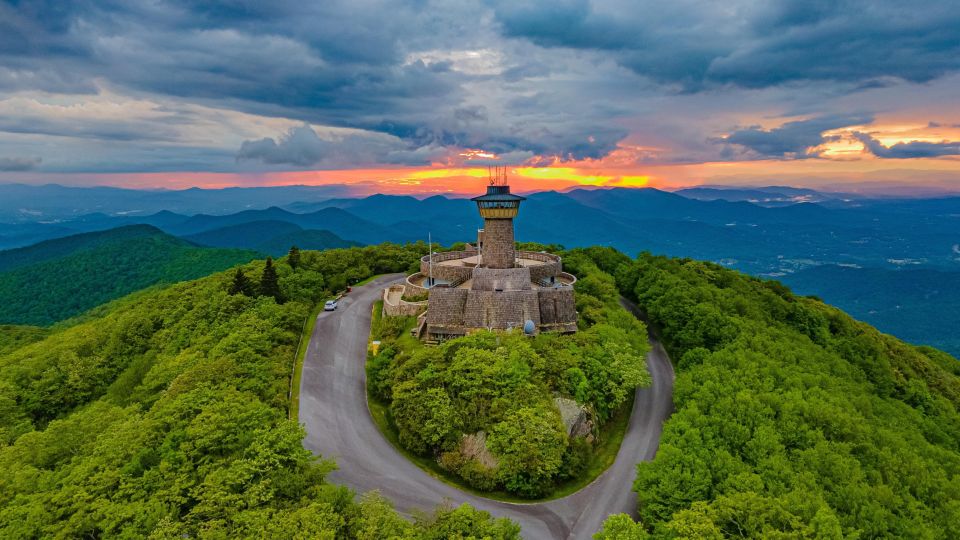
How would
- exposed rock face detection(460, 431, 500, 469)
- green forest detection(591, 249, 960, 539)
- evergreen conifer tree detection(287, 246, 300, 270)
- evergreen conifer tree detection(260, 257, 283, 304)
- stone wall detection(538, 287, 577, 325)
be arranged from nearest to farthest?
green forest detection(591, 249, 960, 539), exposed rock face detection(460, 431, 500, 469), stone wall detection(538, 287, 577, 325), evergreen conifer tree detection(260, 257, 283, 304), evergreen conifer tree detection(287, 246, 300, 270)

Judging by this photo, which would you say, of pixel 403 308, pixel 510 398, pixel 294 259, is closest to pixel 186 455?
pixel 510 398

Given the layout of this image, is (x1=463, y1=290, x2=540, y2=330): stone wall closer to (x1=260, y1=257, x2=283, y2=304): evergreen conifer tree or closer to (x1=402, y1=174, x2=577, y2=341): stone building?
(x1=402, y1=174, x2=577, y2=341): stone building

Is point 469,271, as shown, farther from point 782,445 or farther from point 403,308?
point 782,445

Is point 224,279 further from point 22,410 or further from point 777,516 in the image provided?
point 777,516

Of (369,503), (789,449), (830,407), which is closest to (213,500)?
(369,503)

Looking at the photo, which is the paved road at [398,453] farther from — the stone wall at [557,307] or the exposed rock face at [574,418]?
the stone wall at [557,307]

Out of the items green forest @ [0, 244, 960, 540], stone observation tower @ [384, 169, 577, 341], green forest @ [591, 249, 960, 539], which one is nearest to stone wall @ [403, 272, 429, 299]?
stone observation tower @ [384, 169, 577, 341]

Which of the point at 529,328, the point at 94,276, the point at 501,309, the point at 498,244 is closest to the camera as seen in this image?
the point at 529,328
